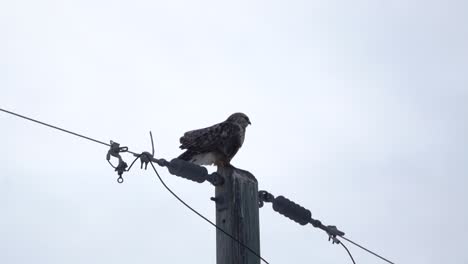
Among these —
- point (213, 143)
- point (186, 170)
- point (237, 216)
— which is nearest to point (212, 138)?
point (213, 143)

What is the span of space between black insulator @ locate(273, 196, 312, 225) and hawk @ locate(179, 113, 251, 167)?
1508 mm

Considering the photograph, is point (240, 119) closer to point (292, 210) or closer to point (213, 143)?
point (213, 143)

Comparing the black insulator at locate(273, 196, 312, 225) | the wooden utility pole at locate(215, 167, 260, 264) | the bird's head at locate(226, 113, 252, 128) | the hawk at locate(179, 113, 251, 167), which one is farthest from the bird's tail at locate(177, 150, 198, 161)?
the wooden utility pole at locate(215, 167, 260, 264)

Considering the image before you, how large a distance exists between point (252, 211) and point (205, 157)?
244 centimetres

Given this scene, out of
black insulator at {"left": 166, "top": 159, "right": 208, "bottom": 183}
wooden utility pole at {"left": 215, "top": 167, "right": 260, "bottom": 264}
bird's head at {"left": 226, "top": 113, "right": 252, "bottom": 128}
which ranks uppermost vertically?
bird's head at {"left": 226, "top": 113, "right": 252, "bottom": 128}

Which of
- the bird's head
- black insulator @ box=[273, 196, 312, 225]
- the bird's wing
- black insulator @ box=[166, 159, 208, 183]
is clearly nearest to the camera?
black insulator @ box=[166, 159, 208, 183]

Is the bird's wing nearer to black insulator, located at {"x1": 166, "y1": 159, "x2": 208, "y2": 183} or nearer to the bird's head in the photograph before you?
the bird's head

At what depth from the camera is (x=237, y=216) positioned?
15.9 ft

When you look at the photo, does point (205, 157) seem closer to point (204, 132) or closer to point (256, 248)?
point (204, 132)

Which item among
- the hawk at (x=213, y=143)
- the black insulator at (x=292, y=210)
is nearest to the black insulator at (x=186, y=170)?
the black insulator at (x=292, y=210)

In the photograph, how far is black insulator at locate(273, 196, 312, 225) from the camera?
18.0 ft

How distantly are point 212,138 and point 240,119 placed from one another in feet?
3.08

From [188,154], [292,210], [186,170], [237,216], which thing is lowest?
[237,216]

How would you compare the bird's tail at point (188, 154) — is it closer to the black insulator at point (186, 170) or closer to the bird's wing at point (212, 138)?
the bird's wing at point (212, 138)
